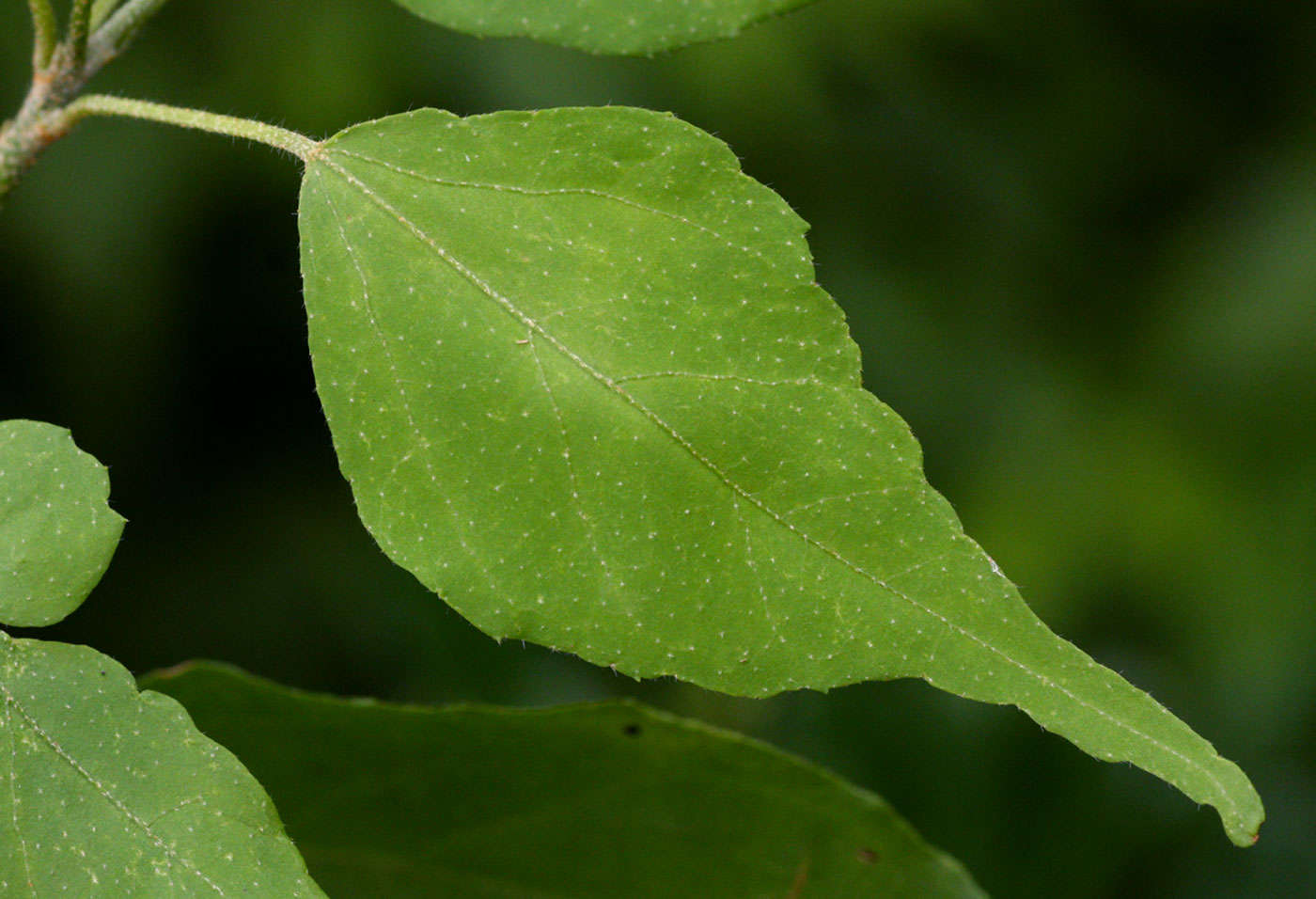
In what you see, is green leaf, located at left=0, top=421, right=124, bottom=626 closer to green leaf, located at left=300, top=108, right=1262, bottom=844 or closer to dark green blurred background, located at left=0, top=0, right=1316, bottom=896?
green leaf, located at left=300, top=108, right=1262, bottom=844

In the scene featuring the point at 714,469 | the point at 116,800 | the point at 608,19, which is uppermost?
the point at 608,19

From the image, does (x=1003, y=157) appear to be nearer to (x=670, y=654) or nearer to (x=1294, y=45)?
(x=1294, y=45)

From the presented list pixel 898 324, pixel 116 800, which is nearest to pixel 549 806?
pixel 116 800

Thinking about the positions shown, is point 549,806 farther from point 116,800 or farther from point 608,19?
point 608,19

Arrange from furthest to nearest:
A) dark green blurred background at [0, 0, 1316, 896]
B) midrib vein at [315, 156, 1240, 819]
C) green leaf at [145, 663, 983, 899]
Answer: dark green blurred background at [0, 0, 1316, 896]
green leaf at [145, 663, 983, 899]
midrib vein at [315, 156, 1240, 819]

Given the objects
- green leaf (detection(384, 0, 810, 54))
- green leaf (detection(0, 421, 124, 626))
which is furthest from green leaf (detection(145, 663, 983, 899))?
green leaf (detection(384, 0, 810, 54))

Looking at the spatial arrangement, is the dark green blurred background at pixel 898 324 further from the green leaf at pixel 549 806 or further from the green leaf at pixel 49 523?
the green leaf at pixel 49 523
